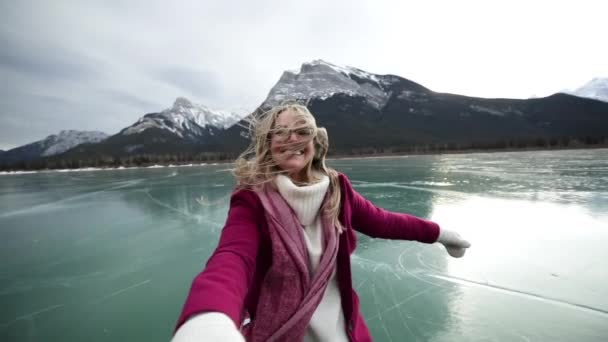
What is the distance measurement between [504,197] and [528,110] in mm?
158823

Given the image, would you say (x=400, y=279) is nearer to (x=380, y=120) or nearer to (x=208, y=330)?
(x=208, y=330)

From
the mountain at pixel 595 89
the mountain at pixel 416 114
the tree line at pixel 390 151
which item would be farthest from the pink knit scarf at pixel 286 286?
the mountain at pixel 595 89

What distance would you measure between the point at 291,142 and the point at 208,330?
77 cm

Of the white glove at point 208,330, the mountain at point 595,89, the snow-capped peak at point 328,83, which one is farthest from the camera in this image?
the mountain at point 595,89

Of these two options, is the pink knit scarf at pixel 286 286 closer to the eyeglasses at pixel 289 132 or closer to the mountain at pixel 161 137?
the eyeglasses at pixel 289 132

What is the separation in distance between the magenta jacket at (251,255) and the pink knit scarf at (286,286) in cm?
7

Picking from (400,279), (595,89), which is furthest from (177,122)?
(595,89)

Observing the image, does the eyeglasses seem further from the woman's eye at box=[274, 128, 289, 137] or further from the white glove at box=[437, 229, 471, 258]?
the white glove at box=[437, 229, 471, 258]

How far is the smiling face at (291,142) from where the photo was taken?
1167 millimetres

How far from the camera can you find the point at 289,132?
1186 mm

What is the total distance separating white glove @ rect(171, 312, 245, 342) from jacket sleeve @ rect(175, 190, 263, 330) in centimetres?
2

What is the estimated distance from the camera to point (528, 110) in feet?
411

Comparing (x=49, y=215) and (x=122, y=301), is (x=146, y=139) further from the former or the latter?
(x=122, y=301)

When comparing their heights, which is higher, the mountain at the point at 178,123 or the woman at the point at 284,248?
the mountain at the point at 178,123
